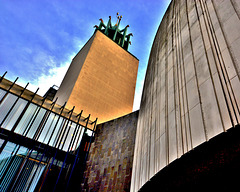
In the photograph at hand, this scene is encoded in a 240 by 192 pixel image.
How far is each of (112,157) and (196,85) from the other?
20.3 ft

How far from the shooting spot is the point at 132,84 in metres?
17.8

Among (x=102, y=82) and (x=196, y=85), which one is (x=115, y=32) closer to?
(x=102, y=82)

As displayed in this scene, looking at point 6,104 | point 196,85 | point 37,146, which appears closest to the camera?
point 196,85

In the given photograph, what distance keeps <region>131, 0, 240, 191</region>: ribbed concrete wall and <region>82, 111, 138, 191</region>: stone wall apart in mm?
2661

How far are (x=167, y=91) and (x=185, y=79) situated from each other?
88cm

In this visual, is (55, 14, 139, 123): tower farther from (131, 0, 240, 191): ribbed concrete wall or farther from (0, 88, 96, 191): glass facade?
(131, 0, 240, 191): ribbed concrete wall

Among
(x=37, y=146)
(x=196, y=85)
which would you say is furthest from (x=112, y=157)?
(x=196, y=85)

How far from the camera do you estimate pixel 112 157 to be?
8867 mm

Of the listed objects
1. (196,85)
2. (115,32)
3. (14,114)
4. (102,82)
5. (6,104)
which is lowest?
(196,85)

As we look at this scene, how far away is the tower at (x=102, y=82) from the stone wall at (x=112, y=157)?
10.9 feet

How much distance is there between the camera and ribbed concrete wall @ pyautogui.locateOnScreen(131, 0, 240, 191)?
3.17 metres

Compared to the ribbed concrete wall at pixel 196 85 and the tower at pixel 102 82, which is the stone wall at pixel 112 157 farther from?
the tower at pixel 102 82

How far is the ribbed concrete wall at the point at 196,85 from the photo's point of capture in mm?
3171

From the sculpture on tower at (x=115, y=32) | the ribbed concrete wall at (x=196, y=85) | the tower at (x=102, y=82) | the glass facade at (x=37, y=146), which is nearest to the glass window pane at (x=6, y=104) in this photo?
the glass facade at (x=37, y=146)
